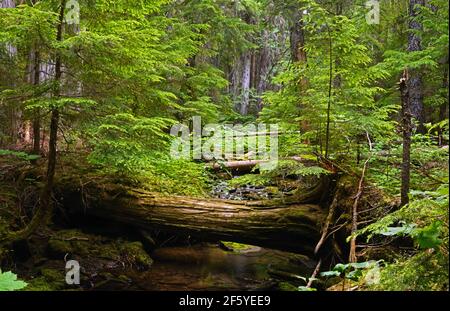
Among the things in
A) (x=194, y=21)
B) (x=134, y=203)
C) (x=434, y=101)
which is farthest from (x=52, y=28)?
(x=434, y=101)

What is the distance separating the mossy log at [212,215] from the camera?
6.28m

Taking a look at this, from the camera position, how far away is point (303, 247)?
249 inches

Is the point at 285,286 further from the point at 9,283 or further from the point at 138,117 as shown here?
the point at 9,283

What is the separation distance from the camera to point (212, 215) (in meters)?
6.74

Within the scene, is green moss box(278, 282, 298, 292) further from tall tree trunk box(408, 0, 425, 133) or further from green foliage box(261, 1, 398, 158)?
tall tree trunk box(408, 0, 425, 133)

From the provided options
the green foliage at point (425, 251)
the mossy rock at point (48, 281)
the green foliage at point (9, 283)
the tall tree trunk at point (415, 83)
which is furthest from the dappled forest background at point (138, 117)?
the tall tree trunk at point (415, 83)

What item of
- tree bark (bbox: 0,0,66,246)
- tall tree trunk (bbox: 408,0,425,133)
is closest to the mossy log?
tree bark (bbox: 0,0,66,246)

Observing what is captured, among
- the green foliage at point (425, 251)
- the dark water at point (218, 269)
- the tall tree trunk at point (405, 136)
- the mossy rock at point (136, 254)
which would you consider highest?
the tall tree trunk at point (405, 136)

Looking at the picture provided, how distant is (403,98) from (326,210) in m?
2.41

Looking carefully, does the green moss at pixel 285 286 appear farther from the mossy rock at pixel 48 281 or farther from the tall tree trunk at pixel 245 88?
the tall tree trunk at pixel 245 88

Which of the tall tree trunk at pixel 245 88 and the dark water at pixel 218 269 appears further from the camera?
the tall tree trunk at pixel 245 88

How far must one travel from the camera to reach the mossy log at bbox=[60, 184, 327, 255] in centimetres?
628

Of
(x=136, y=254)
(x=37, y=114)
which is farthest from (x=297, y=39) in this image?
(x=37, y=114)
